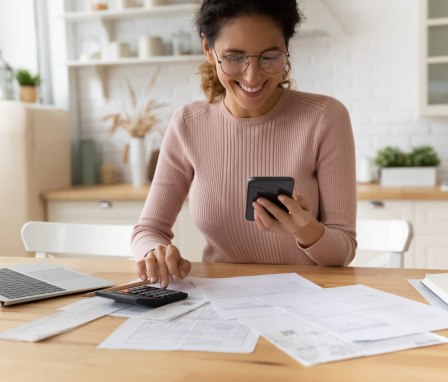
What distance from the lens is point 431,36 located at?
3.06 meters

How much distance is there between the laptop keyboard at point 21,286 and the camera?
3.84 ft

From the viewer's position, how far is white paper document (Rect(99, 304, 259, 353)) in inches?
34.1

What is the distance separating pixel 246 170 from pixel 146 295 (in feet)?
2.14

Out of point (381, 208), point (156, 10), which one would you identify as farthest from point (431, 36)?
point (156, 10)

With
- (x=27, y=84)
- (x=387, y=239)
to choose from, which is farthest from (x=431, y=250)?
(x=27, y=84)

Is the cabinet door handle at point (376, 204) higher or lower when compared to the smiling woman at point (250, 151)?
lower

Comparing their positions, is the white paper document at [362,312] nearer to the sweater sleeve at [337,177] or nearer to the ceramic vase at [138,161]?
the sweater sleeve at [337,177]

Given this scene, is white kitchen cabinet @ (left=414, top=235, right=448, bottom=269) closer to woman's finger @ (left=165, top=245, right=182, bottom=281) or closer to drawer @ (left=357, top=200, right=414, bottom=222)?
drawer @ (left=357, top=200, right=414, bottom=222)

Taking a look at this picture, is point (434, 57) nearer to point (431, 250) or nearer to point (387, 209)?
point (387, 209)

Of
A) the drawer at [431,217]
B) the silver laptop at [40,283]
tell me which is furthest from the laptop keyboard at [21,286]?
the drawer at [431,217]

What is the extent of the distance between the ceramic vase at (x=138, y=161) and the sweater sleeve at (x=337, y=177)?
209 cm

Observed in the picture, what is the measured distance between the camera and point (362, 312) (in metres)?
0.99

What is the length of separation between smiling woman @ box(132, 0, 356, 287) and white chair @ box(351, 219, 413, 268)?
0.64ft

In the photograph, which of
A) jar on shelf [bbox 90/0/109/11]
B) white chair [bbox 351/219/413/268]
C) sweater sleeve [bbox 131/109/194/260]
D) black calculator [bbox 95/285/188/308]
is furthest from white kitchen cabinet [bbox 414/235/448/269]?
jar on shelf [bbox 90/0/109/11]
